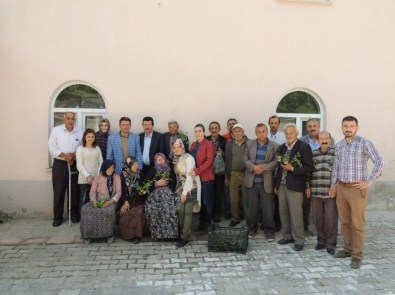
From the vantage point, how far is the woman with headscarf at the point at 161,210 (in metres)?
5.06

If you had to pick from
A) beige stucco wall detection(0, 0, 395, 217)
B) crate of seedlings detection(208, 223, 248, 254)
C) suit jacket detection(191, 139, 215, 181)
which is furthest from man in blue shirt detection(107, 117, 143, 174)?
crate of seedlings detection(208, 223, 248, 254)

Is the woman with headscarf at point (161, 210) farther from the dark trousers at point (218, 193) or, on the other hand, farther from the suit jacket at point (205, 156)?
the dark trousers at point (218, 193)

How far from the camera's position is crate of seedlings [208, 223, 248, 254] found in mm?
4691

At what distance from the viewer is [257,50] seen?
655cm

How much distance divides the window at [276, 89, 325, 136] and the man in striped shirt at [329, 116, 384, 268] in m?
2.55

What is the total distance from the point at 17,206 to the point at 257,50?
5506mm

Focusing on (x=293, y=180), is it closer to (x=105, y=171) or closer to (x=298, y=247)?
(x=298, y=247)

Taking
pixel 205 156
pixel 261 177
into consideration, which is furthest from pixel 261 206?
pixel 205 156

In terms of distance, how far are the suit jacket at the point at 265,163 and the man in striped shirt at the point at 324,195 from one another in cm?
59

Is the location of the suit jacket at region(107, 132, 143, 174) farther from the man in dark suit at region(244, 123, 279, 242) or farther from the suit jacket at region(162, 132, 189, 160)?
the man in dark suit at region(244, 123, 279, 242)

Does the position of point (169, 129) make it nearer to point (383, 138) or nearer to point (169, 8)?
point (169, 8)

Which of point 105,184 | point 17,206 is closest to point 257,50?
point 105,184

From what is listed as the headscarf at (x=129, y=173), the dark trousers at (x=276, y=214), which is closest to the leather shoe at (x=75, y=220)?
the headscarf at (x=129, y=173)

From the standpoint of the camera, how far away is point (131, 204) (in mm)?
5301
